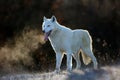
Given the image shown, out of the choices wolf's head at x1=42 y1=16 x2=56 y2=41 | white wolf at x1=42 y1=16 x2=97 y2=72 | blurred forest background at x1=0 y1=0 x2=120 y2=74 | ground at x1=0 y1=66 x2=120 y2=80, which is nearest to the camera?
ground at x1=0 y1=66 x2=120 y2=80

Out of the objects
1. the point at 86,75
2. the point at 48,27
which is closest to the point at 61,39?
the point at 48,27

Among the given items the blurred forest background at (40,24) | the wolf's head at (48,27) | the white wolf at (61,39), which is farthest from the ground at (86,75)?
the blurred forest background at (40,24)

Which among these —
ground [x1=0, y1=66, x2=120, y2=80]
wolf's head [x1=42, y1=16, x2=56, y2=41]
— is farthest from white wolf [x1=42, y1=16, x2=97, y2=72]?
ground [x1=0, y1=66, x2=120, y2=80]

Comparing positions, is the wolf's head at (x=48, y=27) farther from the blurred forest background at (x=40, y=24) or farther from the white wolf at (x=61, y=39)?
the blurred forest background at (x=40, y=24)

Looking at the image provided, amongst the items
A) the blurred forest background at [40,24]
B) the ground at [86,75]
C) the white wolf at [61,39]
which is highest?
the blurred forest background at [40,24]

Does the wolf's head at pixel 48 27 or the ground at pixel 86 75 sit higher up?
the wolf's head at pixel 48 27

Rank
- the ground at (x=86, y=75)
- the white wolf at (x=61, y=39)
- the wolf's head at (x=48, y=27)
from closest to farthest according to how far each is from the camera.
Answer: the ground at (x=86, y=75), the wolf's head at (x=48, y=27), the white wolf at (x=61, y=39)

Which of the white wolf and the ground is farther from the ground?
the white wolf

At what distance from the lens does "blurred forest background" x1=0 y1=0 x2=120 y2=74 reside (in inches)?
990

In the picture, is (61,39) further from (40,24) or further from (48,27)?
(40,24)

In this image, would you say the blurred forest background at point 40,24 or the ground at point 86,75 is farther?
the blurred forest background at point 40,24

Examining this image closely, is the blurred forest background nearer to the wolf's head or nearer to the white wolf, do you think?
the white wolf

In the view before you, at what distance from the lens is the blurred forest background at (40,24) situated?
25.1 metres

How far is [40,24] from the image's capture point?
85.8 feet
